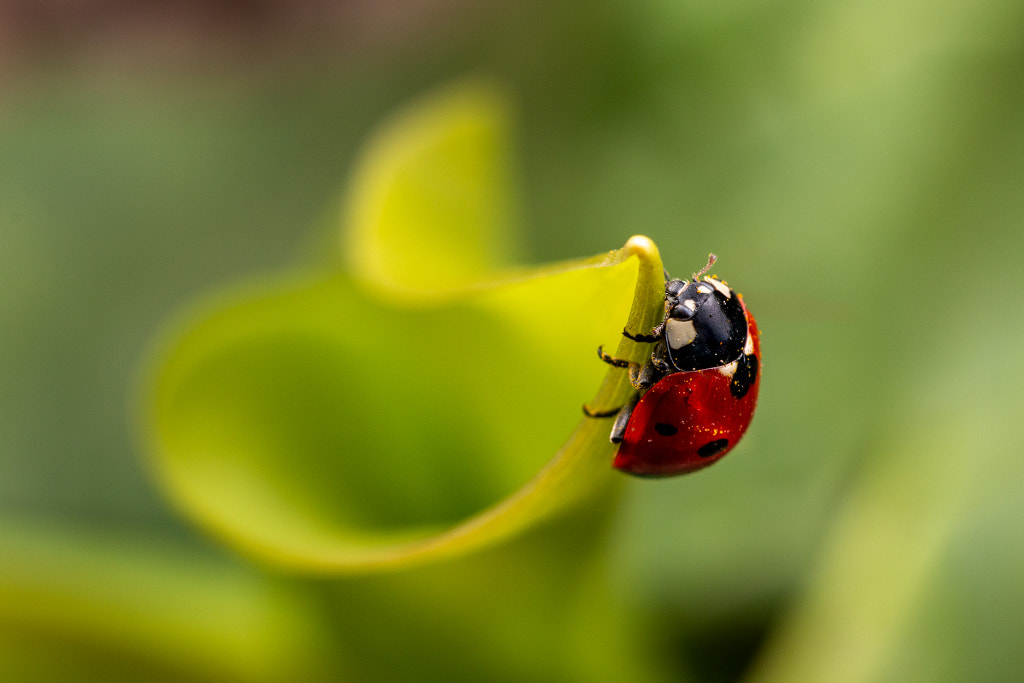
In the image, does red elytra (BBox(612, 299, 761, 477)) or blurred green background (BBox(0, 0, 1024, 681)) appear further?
blurred green background (BBox(0, 0, 1024, 681))

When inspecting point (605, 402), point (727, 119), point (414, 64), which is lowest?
point (605, 402)

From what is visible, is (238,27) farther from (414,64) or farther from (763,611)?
(763,611)

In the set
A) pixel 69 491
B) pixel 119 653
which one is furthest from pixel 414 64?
pixel 119 653

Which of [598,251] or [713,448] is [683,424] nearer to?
[713,448]

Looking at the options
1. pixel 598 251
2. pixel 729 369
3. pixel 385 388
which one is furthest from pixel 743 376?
pixel 598 251

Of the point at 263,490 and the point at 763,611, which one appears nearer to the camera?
the point at 263,490
